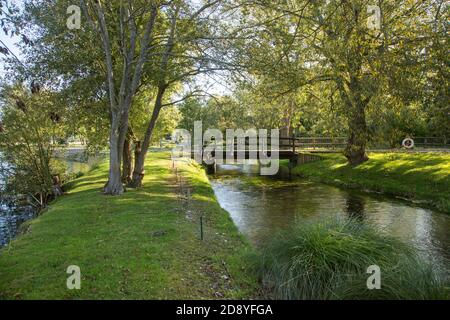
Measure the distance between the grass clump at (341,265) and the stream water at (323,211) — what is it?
1.02m

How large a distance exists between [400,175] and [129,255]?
1745cm

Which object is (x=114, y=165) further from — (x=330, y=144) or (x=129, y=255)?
(x=330, y=144)

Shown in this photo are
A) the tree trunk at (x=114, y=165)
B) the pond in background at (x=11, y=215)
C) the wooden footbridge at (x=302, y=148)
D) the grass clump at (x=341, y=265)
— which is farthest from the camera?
the wooden footbridge at (x=302, y=148)

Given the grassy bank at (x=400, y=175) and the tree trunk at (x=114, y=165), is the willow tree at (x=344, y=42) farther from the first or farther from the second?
the tree trunk at (x=114, y=165)

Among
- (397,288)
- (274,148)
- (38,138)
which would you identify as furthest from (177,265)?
(274,148)

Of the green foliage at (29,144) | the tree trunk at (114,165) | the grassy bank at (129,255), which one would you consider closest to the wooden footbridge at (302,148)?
the green foliage at (29,144)

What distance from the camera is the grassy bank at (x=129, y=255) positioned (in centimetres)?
597

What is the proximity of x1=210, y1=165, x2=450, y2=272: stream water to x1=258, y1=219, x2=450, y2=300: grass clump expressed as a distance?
1018mm

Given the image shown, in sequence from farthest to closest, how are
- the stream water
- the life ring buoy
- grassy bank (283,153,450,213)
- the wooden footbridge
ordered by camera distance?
1. the life ring buoy
2. the wooden footbridge
3. grassy bank (283,153,450,213)
4. the stream water

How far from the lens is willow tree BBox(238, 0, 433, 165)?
8.91 metres

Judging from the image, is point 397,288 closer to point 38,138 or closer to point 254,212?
point 254,212

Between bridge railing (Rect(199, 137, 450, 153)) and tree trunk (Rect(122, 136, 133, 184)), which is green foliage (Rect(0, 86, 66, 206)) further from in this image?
bridge railing (Rect(199, 137, 450, 153))

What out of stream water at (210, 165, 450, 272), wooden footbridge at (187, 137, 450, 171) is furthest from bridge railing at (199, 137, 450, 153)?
stream water at (210, 165, 450, 272)

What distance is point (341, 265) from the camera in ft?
20.0
